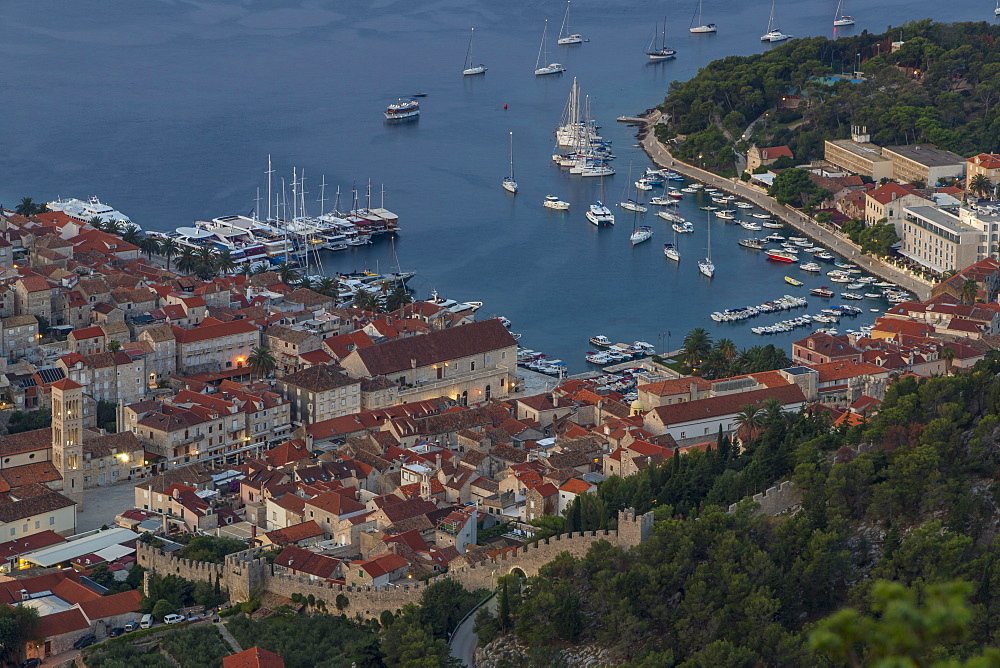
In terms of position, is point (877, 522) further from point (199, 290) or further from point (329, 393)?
point (199, 290)

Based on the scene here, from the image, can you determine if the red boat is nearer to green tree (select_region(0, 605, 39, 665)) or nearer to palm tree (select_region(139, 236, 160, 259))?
palm tree (select_region(139, 236, 160, 259))

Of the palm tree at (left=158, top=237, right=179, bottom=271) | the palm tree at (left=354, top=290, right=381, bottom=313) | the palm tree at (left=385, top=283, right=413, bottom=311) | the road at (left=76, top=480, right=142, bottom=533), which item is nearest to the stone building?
the road at (left=76, top=480, right=142, bottom=533)

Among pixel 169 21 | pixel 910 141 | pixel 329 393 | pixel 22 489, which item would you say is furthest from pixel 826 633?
pixel 169 21

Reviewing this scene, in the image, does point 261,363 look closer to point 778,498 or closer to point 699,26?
point 778,498

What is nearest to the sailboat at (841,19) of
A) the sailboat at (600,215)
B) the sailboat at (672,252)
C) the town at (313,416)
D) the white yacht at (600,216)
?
the sailboat at (600,215)

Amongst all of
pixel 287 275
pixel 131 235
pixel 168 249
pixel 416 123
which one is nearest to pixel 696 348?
pixel 287 275

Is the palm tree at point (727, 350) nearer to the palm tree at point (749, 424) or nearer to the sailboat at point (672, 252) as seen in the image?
the palm tree at point (749, 424)
